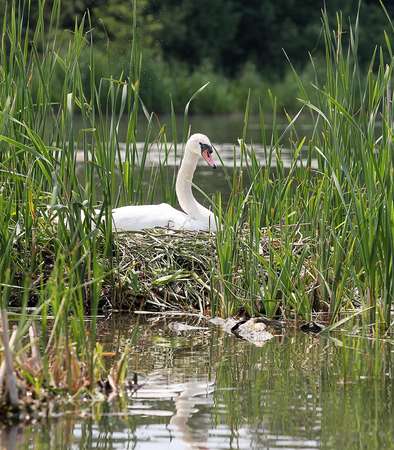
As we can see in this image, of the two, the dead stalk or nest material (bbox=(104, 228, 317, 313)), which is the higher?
nest material (bbox=(104, 228, 317, 313))

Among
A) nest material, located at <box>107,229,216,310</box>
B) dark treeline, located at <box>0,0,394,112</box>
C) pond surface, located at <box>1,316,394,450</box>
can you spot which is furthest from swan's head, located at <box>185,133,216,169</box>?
dark treeline, located at <box>0,0,394,112</box>

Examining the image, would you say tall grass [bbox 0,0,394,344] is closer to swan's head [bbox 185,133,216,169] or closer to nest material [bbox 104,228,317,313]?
nest material [bbox 104,228,317,313]

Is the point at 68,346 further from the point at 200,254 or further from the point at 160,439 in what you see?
the point at 200,254

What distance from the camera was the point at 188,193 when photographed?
9.48m

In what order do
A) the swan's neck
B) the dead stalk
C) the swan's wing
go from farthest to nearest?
the swan's neck → the swan's wing → the dead stalk

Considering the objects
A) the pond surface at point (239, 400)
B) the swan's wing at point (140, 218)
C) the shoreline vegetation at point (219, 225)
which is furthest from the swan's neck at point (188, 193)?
the pond surface at point (239, 400)

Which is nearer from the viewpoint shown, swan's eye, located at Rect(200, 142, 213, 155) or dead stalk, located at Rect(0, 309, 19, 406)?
dead stalk, located at Rect(0, 309, 19, 406)

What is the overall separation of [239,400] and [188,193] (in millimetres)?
3933

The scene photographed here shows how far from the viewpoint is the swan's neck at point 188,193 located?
9.35 meters

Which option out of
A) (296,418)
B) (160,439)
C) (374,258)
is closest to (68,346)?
(160,439)

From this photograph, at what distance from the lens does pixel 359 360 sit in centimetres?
649

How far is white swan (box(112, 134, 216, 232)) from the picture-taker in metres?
8.48

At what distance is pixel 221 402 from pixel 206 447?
698 millimetres

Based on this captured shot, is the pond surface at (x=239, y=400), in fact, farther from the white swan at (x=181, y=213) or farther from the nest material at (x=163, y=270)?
the white swan at (x=181, y=213)
